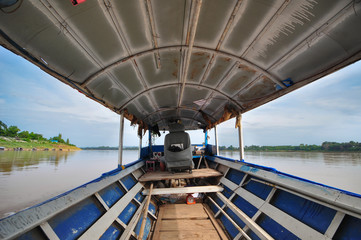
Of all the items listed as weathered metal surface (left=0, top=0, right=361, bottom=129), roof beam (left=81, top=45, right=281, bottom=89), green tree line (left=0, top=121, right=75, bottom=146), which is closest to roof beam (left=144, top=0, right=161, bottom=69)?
weathered metal surface (left=0, top=0, right=361, bottom=129)

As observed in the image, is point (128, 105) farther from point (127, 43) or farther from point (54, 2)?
point (54, 2)

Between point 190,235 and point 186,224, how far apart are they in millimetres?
433

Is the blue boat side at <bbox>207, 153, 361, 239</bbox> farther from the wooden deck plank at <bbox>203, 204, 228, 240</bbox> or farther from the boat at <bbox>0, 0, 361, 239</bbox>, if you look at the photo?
the wooden deck plank at <bbox>203, 204, 228, 240</bbox>

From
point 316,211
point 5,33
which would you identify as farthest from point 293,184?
point 5,33

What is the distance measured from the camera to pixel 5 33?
5.14ft

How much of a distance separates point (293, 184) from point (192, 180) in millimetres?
4177

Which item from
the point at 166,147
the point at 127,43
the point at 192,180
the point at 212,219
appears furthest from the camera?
the point at 192,180

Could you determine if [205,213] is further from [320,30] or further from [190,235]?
[320,30]

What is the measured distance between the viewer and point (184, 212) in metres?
4.09

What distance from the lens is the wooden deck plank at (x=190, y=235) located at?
2.98 m

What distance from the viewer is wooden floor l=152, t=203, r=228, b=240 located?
3.04 metres

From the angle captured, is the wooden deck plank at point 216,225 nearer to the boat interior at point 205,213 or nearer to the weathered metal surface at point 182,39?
the boat interior at point 205,213

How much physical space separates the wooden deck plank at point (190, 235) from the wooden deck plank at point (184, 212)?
0.64 meters

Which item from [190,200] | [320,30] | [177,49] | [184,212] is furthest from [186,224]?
[320,30]
